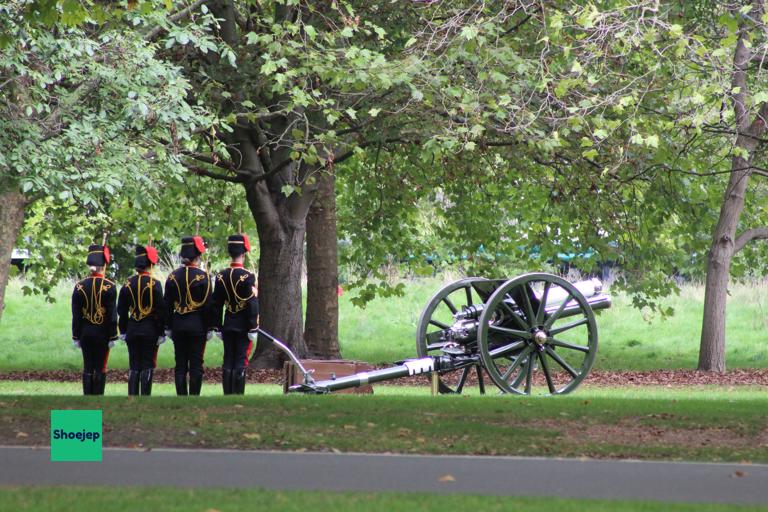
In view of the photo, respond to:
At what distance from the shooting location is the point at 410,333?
33.1 meters

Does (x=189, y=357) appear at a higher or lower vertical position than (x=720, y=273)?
lower

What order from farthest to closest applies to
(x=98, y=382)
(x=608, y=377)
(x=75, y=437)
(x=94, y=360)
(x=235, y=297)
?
(x=608, y=377), (x=98, y=382), (x=94, y=360), (x=235, y=297), (x=75, y=437)

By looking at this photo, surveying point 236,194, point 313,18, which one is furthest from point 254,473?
point 236,194

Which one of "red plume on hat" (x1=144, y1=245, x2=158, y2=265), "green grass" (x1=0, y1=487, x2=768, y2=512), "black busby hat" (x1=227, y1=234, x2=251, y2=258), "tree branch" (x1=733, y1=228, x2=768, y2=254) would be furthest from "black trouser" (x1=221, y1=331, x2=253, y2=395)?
"tree branch" (x1=733, y1=228, x2=768, y2=254)

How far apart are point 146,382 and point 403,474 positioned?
22.2 feet

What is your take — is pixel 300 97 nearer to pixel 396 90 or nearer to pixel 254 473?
pixel 396 90

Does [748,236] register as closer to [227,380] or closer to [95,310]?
[227,380]

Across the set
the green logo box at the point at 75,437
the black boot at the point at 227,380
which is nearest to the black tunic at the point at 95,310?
the black boot at the point at 227,380

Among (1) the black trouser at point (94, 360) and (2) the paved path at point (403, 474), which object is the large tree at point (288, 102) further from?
(2) the paved path at point (403, 474)

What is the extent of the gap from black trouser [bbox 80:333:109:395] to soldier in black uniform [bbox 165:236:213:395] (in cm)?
102

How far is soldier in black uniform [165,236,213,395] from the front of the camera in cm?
1444

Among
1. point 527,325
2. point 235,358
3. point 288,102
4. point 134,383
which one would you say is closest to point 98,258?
point 134,383

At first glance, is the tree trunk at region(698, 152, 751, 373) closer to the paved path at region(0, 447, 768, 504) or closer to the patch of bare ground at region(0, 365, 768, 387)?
the patch of bare ground at region(0, 365, 768, 387)

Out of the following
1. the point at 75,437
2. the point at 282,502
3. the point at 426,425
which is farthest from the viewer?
the point at 426,425
